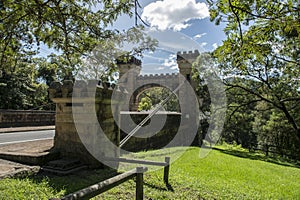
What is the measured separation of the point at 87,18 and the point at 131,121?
3232 mm

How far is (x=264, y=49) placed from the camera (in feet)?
8.70

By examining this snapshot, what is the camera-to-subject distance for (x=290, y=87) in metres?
9.11

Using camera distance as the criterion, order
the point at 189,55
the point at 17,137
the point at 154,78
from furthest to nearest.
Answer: the point at 154,78, the point at 189,55, the point at 17,137

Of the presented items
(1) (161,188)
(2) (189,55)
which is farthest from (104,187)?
(2) (189,55)

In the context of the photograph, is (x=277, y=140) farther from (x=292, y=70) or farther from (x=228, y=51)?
(x=228, y=51)

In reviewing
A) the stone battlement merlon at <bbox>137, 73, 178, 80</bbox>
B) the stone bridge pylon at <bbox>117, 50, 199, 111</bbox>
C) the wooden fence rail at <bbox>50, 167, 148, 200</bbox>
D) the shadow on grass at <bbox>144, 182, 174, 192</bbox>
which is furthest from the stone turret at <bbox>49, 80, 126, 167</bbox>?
the stone battlement merlon at <bbox>137, 73, 178, 80</bbox>

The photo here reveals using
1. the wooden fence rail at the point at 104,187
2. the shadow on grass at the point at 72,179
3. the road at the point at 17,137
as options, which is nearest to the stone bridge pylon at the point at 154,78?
the road at the point at 17,137

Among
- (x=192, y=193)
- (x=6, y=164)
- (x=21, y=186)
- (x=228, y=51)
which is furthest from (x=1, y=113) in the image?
(x=228, y=51)

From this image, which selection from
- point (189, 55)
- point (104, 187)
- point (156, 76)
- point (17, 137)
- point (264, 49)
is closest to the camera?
point (104, 187)

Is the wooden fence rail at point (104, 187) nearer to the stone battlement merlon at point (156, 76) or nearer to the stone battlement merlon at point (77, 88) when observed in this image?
the stone battlement merlon at point (77, 88)

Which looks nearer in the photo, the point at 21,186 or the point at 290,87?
the point at 21,186

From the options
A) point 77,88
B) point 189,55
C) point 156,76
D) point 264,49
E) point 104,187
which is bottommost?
point 104,187

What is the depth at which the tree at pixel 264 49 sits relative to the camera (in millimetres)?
2225

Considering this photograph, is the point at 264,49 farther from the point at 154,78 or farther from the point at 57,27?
the point at 154,78
